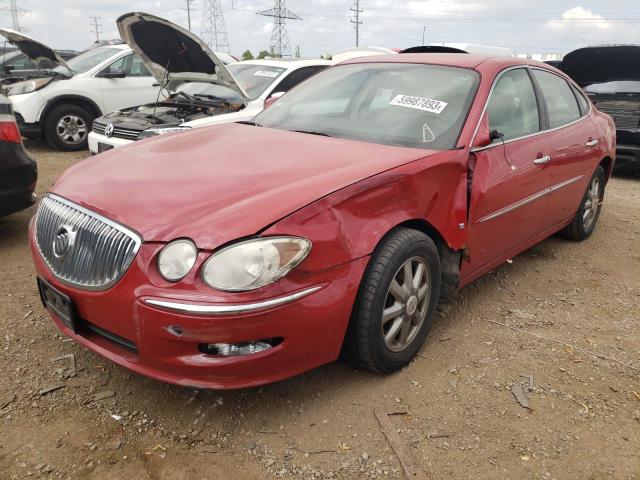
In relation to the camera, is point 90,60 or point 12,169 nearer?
point 12,169

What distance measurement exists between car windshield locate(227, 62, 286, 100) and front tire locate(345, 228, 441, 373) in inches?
182

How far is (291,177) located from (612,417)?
5.95 ft

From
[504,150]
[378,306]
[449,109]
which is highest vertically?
[449,109]

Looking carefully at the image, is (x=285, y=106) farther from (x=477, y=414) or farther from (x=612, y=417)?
(x=612, y=417)

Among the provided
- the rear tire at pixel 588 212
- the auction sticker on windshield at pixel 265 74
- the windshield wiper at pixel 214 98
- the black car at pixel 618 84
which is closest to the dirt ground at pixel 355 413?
the rear tire at pixel 588 212

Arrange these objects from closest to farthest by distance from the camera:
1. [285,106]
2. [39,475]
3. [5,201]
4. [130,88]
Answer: [39,475] → [285,106] → [5,201] → [130,88]

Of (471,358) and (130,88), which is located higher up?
(130,88)

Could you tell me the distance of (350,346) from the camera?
2.46 metres

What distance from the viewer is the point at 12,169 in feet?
13.3

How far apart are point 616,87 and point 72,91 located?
806cm

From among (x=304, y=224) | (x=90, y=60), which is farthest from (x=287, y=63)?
(x=304, y=224)

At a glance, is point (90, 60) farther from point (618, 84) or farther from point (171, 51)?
point (618, 84)

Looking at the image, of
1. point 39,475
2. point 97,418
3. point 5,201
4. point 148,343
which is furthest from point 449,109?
point 5,201

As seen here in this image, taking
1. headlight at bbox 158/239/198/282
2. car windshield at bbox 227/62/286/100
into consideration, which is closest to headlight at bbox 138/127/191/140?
car windshield at bbox 227/62/286/100
